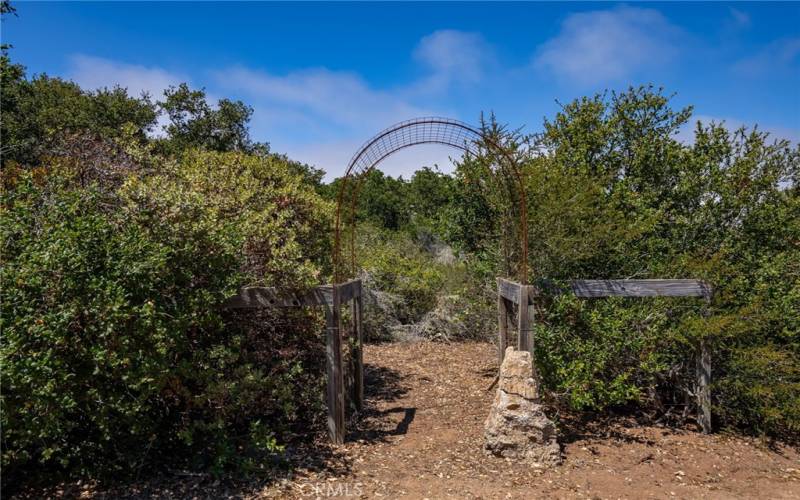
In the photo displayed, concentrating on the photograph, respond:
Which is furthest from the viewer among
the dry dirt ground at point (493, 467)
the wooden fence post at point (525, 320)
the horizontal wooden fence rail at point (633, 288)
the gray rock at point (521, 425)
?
the horizontal wooden fence rail at point (633, 288)

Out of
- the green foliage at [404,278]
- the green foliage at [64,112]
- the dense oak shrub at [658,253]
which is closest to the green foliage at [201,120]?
the green foliage at [64,112]

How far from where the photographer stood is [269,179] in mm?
6676

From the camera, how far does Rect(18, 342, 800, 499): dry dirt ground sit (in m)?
3.88

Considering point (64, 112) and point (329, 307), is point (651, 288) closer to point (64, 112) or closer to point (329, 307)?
point (329, 307)

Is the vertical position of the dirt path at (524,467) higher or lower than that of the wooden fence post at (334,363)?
lower

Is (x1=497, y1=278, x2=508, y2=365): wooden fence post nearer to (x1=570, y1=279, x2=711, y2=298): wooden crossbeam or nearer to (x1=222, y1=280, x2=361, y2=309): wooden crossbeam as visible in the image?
(x1=570, y1=279, x2=711, y2=298): wooden crossbeam

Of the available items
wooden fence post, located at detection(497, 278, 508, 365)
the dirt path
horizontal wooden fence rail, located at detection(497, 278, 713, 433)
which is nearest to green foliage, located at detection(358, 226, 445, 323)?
wooden fence post, located at detection(497, 278, 508, 365)

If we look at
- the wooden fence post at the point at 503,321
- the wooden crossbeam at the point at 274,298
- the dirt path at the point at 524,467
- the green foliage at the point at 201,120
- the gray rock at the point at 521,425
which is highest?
the green foliage at the point at 201,120

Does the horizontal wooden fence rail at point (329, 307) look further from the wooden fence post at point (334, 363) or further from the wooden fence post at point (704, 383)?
the wooden fence post at point (704, 383)

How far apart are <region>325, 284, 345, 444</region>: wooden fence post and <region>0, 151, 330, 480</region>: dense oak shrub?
25 cm

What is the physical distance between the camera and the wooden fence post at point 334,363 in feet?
15.1

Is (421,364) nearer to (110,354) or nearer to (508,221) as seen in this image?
(508,221)

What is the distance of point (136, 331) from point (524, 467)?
3.33 meters

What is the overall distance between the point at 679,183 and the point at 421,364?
4.70 m
